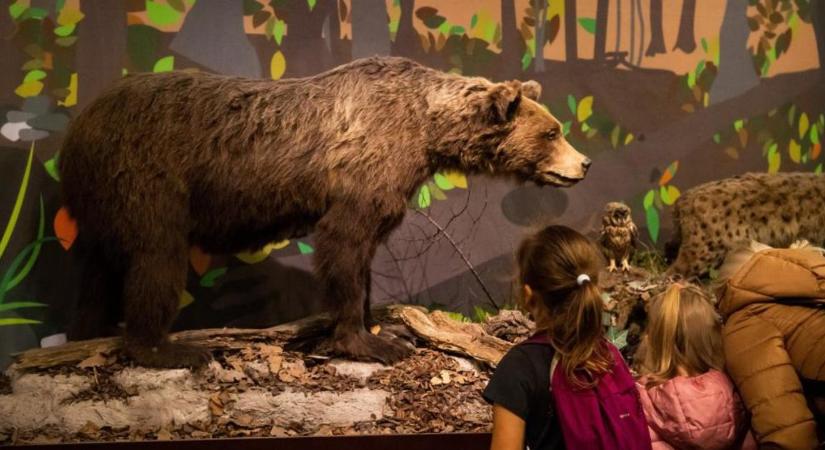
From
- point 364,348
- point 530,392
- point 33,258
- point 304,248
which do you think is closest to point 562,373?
point 530,392

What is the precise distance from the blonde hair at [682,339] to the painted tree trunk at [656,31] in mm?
2947

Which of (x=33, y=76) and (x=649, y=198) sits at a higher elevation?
(x=33, y=76)

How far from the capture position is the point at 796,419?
2695mm

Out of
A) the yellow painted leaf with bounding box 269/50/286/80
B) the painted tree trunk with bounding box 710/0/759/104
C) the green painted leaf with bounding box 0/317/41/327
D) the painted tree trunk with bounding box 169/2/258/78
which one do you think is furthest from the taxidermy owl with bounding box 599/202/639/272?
the green painted leaf with bounding box 0/317/41/327

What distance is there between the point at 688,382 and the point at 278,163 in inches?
83.8

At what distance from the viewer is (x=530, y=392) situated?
2.30 metres

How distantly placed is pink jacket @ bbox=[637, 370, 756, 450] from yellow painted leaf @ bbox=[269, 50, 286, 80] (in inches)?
116

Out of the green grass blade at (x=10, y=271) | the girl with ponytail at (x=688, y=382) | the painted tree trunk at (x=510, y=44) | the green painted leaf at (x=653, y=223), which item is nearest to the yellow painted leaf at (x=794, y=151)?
the green painted leaf at (x=653, y=223)

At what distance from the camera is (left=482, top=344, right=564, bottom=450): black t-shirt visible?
7.45ft

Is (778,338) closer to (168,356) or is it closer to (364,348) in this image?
(364,348)

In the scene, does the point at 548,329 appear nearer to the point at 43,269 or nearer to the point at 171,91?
the point at 171,91

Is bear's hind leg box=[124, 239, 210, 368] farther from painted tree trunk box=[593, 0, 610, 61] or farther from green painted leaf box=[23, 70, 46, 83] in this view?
painted tree trunk box=[593, 0, 610, 61]

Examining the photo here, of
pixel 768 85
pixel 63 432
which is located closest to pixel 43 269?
pixel 63 432

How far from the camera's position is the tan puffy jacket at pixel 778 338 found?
2.71m
